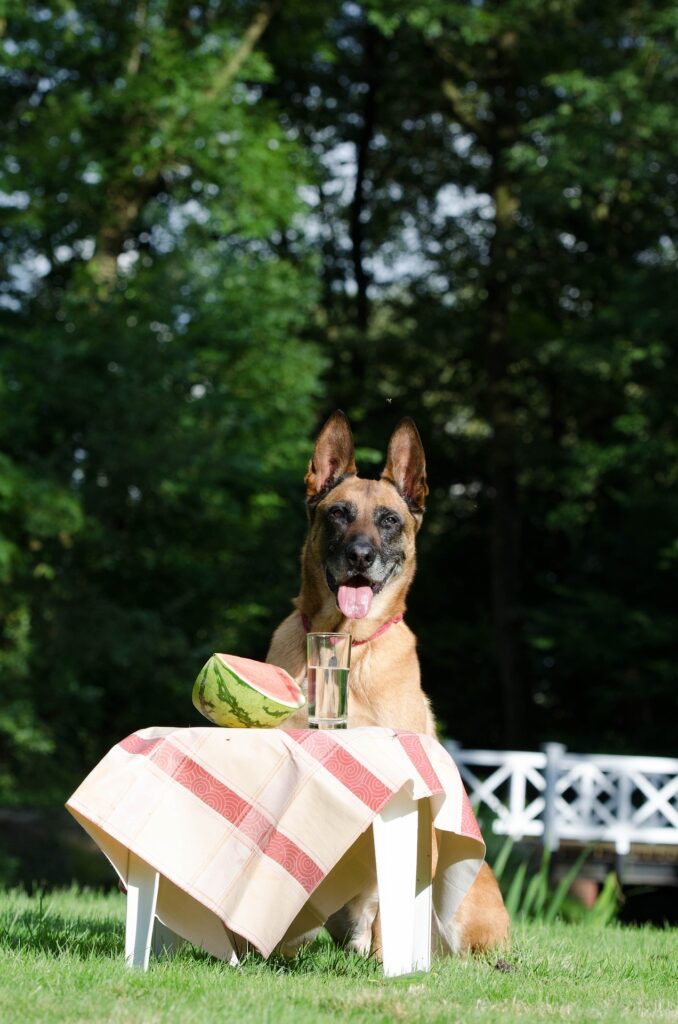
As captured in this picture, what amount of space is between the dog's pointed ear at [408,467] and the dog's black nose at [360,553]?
0.42 metres

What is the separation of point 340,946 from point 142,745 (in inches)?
44.5

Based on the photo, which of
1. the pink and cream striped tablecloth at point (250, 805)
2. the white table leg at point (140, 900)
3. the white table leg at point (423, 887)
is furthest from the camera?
the white table leg at point (423, 887)

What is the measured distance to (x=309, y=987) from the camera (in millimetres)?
3902

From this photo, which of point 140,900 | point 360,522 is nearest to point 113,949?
point 140,900

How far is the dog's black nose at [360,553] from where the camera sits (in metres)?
4.90

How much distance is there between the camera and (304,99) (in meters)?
26.3

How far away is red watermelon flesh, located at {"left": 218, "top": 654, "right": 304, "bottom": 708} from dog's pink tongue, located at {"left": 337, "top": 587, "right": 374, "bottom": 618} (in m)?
0.65

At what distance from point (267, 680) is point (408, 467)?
4.68ft

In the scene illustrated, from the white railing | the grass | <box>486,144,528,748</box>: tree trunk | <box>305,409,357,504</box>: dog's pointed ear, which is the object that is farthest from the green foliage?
<box>486,144,528,748</box>: tree trunk

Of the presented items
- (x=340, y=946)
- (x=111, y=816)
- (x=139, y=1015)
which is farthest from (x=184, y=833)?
(x=340, y=946)

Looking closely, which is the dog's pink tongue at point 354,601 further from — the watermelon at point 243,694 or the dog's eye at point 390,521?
the watermelon at point 243,694

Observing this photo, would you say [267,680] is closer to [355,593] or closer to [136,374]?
[355,593]

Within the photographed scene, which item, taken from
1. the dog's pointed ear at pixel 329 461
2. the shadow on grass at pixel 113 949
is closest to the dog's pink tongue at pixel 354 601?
the dog's pointed ear at pixel 329 461

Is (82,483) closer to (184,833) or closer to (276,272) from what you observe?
(276,272)
